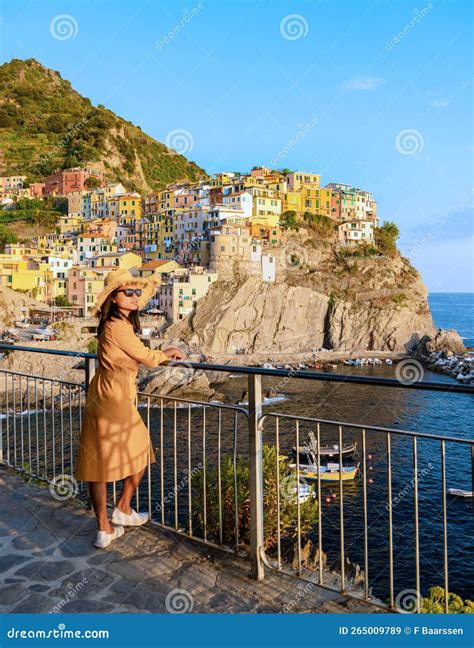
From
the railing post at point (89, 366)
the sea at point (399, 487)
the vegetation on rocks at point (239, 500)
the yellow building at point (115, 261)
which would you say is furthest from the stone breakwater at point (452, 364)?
the railing post at point (89, 366)

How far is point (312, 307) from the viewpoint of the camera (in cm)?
6725

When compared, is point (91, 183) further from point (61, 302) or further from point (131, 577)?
point (131, 577)

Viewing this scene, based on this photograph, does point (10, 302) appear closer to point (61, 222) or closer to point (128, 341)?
point (61, 222)

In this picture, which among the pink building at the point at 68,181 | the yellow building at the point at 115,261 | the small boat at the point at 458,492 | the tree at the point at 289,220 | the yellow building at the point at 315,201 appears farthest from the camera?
the pink building at the point at 68,181

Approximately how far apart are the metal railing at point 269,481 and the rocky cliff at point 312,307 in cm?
2485

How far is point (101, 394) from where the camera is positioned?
12.5 feet

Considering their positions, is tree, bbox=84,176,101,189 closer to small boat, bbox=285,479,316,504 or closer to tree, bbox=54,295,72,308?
tree, bbox=54,295,72,308

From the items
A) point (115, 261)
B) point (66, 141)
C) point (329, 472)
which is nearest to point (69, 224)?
point (115, 261)

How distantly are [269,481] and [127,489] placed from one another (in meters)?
3.66

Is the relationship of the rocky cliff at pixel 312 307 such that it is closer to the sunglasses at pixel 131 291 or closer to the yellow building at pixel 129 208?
the yellow building at pixel 129 208

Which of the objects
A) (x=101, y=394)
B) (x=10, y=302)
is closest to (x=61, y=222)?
(x=10, y=302)

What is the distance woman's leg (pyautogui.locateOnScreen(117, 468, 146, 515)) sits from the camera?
13.3 feet

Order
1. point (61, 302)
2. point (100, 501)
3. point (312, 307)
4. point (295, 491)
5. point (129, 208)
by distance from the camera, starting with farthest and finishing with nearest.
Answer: point (129, 208), point (312, 307), point (61, 302), point (295, 491), point (100, 501)

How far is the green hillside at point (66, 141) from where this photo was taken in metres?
104
